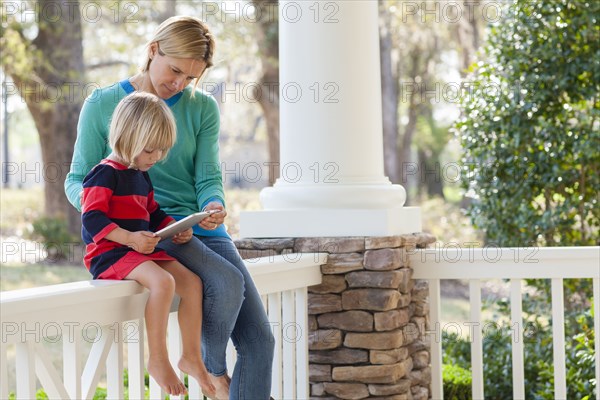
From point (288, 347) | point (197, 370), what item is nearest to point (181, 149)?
point (197, 370)

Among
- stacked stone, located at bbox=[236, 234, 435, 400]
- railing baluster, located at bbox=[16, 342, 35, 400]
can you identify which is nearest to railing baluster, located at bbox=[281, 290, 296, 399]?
stacked stone, located at bbox=[236, 234, 435, 400]

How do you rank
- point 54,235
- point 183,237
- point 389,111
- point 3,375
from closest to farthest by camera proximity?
point 3,375
point 183,237
point 54,235
point 389,111

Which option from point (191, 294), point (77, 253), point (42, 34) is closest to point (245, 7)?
point (42, 34)

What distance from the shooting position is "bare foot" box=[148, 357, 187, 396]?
2205mm

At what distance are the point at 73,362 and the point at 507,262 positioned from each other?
2.04 metres

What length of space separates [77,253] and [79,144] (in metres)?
9.45

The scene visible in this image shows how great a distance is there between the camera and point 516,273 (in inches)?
141

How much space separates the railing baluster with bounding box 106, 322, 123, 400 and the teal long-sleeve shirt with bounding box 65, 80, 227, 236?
1.39 ft

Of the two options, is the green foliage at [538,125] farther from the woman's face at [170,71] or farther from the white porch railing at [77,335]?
the woman's face at [170,71]

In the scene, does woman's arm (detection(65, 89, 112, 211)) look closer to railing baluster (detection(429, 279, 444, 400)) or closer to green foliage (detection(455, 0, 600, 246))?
railing baluster (detection(429, 279, 444, 400))

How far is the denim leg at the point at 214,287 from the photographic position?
94.6 inches

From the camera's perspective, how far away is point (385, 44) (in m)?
13.2

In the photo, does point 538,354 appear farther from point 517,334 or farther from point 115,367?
point 115,367

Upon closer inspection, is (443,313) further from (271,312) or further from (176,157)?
(176,157)
